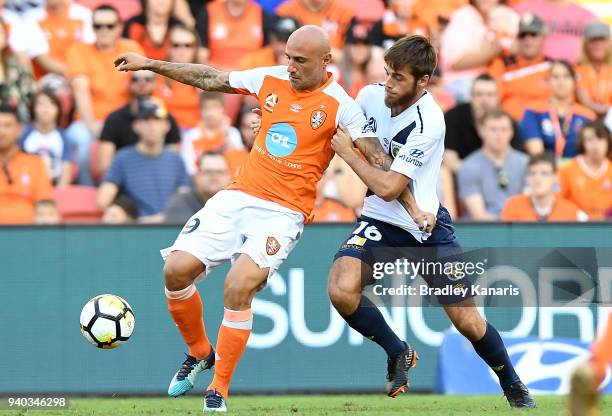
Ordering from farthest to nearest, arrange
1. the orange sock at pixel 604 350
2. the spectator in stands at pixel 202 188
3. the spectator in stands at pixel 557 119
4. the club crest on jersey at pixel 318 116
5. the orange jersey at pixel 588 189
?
1. the spectator in stands at pixel 557 119
2. the orange jersey at pixel 588 189
3. the spectator in stands at pixel 202 188
4. the club crest on jersey at pixel 318 116
5. the orange sock at pixel 604 350

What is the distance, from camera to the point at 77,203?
42.1 ft

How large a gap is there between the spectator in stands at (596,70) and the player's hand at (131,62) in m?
7.54

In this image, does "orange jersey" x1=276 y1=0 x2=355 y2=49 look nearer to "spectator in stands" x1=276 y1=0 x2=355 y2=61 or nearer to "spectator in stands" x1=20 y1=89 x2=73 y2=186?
"spectator in stands" x1=276 y1=0 x2=355 y2=61

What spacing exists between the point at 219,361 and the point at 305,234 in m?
3.62

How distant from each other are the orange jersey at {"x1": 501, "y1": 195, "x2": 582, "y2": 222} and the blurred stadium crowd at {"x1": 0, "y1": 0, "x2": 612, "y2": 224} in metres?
0.02

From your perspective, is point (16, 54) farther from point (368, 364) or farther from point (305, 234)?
point (368, 364)

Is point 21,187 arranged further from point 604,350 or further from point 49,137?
point 604,350

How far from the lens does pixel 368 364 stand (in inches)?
440

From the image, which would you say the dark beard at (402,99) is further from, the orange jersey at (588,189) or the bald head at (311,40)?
the orange jersey at (588,189)

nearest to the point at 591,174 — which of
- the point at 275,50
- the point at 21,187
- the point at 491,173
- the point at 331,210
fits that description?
the point at 491,173

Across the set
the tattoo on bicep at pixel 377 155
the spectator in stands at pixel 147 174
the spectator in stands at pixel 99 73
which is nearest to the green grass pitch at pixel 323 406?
the tattoo on bicep at pixel 377 155

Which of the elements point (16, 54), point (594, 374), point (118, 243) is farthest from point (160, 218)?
point (594, 374)

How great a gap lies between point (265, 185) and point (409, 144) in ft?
3.53

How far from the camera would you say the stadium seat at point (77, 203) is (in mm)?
12766
